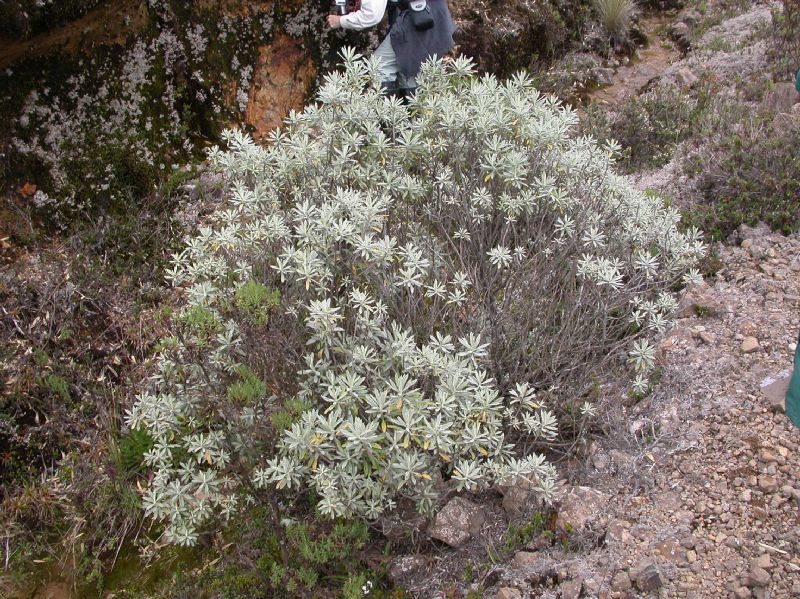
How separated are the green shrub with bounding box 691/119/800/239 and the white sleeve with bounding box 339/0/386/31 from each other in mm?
2513

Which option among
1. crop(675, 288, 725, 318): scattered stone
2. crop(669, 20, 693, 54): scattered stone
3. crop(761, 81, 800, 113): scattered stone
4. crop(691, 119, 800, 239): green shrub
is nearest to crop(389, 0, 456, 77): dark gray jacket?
crop(691, 119, 800, 239): green shrub

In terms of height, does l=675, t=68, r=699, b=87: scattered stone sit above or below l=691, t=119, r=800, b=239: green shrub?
below

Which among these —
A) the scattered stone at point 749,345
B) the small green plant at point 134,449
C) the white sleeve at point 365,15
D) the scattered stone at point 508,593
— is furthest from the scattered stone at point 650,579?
the white sleeve at point 365,15

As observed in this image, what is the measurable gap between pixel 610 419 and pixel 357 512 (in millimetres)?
1309

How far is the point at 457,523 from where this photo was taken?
3072mm

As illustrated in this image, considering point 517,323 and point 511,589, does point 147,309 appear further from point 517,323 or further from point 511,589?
point 511,589

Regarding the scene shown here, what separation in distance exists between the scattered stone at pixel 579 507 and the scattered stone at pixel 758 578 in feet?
1.99

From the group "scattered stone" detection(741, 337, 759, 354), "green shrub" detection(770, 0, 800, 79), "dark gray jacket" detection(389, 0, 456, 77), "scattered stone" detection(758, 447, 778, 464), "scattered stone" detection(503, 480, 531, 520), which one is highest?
"dark gray jacket" detection(389, 0, 456, 77)

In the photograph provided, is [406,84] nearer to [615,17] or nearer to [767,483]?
Answer: [767,483]

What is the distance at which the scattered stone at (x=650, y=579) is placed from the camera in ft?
8.78

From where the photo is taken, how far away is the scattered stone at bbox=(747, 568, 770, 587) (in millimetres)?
2615

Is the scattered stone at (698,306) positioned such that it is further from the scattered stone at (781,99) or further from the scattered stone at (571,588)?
the scattered stone at (781,99)

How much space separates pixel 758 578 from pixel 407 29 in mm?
4100

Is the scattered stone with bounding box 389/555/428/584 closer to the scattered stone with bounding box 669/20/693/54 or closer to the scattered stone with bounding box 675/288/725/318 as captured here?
the scattered stone with bounding box 675/288/725/318
